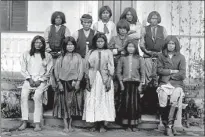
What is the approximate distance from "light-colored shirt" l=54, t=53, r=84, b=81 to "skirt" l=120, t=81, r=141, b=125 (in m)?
0.84

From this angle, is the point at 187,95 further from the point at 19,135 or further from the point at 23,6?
the point at 23,6

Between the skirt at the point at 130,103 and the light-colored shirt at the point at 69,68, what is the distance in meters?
0.84

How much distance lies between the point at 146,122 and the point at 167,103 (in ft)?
1.80

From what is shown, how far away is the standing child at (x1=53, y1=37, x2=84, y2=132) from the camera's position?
5.98 meters

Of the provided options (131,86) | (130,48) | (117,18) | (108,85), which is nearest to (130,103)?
(131,86)

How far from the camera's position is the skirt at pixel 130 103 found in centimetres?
601

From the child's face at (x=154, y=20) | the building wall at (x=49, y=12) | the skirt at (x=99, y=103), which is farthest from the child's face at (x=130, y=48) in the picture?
the building wall at (x=49, y=12)

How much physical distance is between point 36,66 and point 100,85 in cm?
123

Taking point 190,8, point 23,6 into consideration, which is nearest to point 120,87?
point 190,8

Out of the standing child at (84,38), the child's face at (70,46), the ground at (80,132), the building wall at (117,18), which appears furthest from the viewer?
the building wall at (117,18)

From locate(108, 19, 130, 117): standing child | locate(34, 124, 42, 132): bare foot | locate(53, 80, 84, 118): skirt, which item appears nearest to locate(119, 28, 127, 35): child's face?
locate(108, 19, 130, 117): standing child

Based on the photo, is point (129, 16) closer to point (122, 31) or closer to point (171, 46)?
point (122, 31)

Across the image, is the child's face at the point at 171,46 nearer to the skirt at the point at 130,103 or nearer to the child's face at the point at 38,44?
the skirt at the point at 130,103

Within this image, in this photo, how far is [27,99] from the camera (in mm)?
6043
